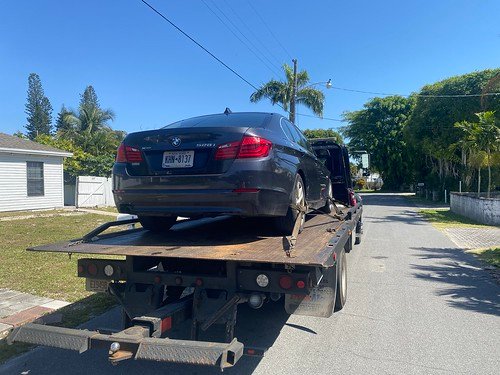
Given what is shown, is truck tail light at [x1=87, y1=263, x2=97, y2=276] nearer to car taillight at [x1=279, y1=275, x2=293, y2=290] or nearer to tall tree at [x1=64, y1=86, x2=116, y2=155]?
car taillight at [x1=279, y1=275, x2=293, y2=290]

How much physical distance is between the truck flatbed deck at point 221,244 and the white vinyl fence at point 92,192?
1732cm

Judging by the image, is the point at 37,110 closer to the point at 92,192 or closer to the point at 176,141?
the point at 92,192

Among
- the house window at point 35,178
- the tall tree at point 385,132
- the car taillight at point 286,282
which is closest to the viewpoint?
the car taillight at point 286,282

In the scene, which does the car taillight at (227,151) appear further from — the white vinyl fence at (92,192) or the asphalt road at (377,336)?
the white vinyl fence at (92,192)

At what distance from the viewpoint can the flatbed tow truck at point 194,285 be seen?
9.84ft

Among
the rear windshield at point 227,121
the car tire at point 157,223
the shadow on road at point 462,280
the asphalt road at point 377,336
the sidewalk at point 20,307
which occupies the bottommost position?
the shadow on road at point 462,280

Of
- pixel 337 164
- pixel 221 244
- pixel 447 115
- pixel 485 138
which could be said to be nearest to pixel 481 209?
pixel 485 138

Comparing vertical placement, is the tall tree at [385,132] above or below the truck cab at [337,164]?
above

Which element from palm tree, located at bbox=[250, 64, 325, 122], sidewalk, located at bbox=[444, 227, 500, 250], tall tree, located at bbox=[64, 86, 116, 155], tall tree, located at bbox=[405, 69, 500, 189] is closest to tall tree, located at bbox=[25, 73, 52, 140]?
tall tree, located at bbox=[64, 86, 116, 155]

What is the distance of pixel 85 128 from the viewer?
4153 cm

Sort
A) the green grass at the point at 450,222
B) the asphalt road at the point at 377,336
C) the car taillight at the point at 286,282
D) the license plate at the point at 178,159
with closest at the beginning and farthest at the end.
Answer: the car taillight at the point at 286,282
the asphalt road at the point at 377,336
the license plate at the point at 178,159
the green grass at the point at 450,222

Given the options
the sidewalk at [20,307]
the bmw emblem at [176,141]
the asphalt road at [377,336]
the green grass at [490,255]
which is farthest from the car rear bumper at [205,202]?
the green grass at [490,255]

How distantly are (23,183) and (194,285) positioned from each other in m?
17.9

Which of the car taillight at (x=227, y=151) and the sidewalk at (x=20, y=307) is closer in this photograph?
the car taillight at (x=227, y=151)
